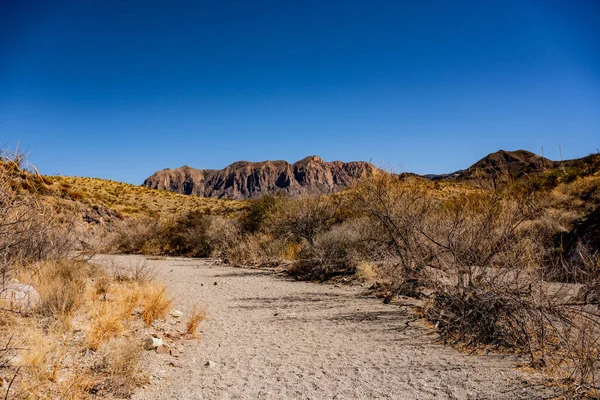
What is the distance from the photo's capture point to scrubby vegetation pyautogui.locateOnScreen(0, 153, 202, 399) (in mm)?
4156

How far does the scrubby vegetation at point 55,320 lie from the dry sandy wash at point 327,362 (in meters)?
0.58

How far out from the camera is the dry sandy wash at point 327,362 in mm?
4574

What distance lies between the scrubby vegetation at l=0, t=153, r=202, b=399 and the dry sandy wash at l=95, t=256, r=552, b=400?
1.90ft

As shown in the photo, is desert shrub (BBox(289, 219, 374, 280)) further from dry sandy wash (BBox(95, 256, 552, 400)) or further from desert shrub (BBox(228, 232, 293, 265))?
dry sandy wash (BBox(95, 256, 552, 400))

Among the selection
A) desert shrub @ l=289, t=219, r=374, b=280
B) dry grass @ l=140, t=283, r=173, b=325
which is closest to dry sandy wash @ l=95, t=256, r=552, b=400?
dry grass @ l=140, t=283, r=173, b=325

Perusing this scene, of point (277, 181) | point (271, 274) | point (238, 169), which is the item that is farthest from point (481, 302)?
point (238, 169)

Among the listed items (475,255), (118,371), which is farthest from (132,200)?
(475,255)

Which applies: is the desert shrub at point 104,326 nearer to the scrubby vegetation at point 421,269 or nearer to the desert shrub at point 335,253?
the scrubby vegetation at point 421,269

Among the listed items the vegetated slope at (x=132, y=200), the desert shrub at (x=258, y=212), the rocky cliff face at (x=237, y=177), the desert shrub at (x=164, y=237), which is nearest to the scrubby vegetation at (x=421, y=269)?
the desert shrub at (x=258, y=212)

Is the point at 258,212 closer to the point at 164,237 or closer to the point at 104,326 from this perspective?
the point at 164,237

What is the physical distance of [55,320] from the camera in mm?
A: 6250

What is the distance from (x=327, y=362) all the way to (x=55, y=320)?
4637mm

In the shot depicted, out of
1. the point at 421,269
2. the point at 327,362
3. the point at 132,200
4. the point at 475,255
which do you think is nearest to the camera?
the point at 327,362

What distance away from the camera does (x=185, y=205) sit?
4553 centimetres
